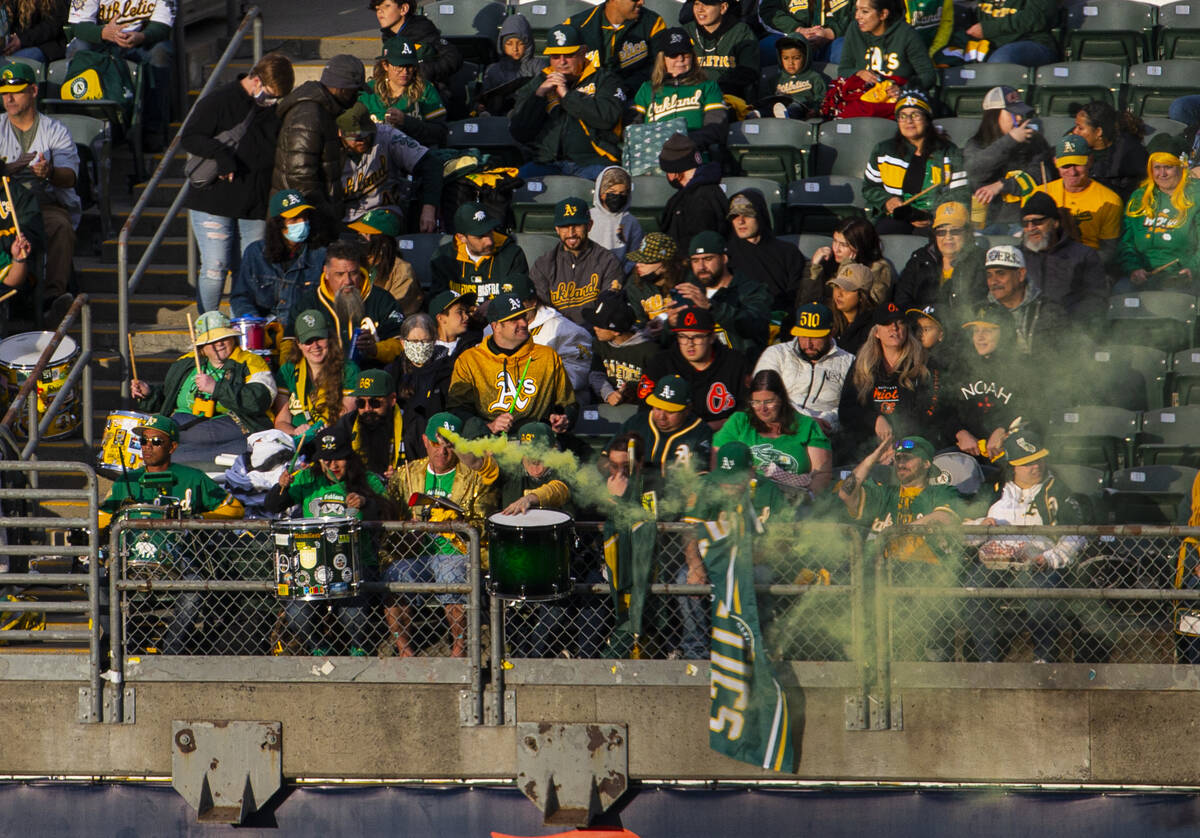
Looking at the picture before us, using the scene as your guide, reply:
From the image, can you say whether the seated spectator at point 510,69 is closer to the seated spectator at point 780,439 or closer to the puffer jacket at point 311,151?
the puffer jacket at point 311,151

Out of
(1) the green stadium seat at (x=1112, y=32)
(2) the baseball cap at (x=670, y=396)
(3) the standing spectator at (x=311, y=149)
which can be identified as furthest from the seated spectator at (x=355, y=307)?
(1) the green stadium seat at (x=1112, y=32)

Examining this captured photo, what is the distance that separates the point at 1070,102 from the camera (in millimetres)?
14328

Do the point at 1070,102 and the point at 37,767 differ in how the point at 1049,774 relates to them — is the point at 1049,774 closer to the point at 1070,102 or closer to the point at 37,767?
the point at 37,767

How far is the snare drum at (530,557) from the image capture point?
9203mm

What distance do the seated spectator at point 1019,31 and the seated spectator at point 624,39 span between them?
2.71m

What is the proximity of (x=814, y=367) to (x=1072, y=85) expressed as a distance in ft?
14.9

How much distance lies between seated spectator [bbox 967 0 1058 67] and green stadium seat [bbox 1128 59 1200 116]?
2.60 ft

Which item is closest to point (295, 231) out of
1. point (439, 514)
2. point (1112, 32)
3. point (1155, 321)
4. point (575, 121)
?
point (575, 121)

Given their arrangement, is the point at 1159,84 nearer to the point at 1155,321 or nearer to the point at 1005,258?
the point at 1155,321

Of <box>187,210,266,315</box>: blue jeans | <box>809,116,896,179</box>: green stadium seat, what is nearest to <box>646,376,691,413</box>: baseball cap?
<box>187,210,266,315</box>: blue jeans

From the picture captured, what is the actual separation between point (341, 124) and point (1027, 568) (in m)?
6.08

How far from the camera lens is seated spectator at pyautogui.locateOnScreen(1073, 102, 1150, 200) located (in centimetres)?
1311

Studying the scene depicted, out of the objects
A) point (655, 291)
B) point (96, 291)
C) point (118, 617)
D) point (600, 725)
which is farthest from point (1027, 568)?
point (96, 291)

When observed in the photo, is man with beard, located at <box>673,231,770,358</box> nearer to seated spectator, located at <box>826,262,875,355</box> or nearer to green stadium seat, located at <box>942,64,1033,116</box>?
seated spectator, located at <box>826,262,875,355</box>
